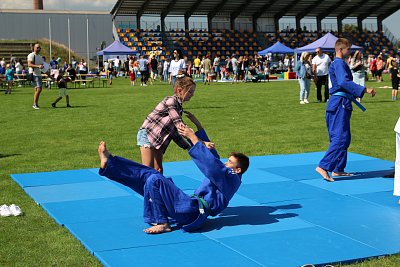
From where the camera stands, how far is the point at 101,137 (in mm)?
13594

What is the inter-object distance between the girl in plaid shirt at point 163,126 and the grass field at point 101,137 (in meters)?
1.31

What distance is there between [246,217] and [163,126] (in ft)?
4.32

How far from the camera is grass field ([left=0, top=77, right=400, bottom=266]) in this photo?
5.96m

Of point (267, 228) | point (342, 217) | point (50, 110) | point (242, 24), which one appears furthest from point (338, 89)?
point (242, 24)

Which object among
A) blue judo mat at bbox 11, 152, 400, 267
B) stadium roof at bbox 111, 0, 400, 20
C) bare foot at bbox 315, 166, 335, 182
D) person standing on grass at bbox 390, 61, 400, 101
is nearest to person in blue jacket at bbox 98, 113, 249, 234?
blue judo mat at bbox 11, 152, 400, 267

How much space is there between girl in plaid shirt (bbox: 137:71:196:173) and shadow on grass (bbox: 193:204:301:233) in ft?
2.90

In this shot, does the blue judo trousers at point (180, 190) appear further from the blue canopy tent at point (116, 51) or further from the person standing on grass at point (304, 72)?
the blue canopy tent at point (116, 51)

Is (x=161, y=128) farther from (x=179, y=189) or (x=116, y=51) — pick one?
(x=116, y=51)

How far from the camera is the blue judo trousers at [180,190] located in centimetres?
607

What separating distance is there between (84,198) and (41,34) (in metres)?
51.1

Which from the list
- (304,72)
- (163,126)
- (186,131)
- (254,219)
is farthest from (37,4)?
(186,131)

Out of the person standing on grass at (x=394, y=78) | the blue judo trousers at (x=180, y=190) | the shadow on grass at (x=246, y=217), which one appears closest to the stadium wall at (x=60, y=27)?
the person standing on grass at (x=394, y=78)

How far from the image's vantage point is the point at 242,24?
61906 millimetres

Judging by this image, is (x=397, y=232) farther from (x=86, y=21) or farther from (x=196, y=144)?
(x=86, y=21)
